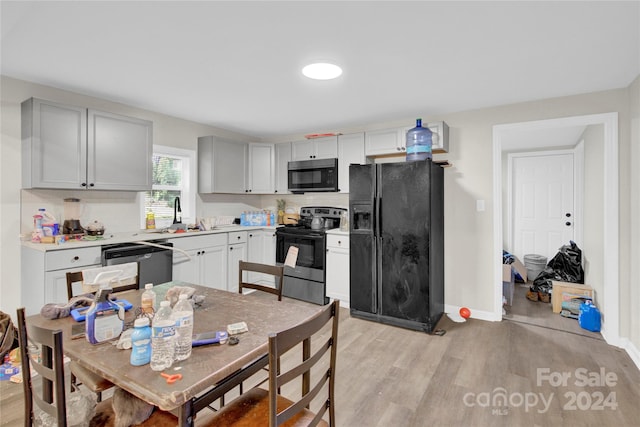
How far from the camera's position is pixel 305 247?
405 cm

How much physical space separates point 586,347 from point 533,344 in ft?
1.42

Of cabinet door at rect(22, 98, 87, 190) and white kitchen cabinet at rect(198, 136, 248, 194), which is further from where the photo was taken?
white kitchen cabinet at rect(198, 136, 248, 194)

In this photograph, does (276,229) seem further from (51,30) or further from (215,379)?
(215,379)

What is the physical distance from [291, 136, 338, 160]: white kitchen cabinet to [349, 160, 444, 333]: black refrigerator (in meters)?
0.85

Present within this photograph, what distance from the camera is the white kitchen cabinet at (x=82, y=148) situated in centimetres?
268

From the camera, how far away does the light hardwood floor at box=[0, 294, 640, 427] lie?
1.93 meters

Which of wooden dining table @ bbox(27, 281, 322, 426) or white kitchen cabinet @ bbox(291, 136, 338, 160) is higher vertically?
Result: white kitchen cabinet @ bbox(291, 136, 338, 160)

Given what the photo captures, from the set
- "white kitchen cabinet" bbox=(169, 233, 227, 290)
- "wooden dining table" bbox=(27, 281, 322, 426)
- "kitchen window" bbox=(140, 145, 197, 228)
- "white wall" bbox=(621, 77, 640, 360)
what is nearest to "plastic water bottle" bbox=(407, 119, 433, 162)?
"white wall" bbox=(621, 77, 640, 360)

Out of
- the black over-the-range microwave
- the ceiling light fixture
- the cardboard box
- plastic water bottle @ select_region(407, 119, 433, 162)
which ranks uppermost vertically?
the ceiling light fixture

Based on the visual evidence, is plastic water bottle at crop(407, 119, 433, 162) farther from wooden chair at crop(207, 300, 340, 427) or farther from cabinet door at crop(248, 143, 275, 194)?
wooden chair at crop(207, 300, 340, 427)

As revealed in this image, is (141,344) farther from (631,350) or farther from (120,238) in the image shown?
(631,350)

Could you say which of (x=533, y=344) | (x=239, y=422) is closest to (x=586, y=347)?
(x=533, y=344)

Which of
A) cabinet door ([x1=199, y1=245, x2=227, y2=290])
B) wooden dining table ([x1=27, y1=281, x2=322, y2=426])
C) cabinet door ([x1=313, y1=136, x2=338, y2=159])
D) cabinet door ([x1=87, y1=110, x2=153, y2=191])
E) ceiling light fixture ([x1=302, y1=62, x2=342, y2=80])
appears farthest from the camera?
cabinet door ([x1=313, y1=136, x2=338, y2=159])

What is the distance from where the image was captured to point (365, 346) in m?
2.85
